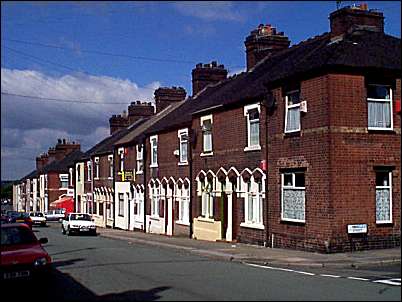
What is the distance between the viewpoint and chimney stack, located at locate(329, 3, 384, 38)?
23.8 metres

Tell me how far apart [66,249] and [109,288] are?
13847 mm

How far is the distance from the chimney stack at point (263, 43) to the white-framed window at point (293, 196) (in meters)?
12.2

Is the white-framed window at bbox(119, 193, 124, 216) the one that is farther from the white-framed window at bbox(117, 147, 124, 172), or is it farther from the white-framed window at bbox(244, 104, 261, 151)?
the white-framed window at bbox(244, 104, 261, 151)

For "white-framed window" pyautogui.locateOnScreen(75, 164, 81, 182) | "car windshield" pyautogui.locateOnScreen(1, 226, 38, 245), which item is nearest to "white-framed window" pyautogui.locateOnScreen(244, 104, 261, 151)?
"car windshield" pyautogui.locateOnScreen(1, 226, 38, 245)

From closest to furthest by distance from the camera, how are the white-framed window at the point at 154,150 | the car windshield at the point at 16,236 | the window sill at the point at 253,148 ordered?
the car windshield at the point at 16,236, the window sill at the point at 253,148, the white-framed window at the point at 154,150

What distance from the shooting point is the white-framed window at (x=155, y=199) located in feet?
135

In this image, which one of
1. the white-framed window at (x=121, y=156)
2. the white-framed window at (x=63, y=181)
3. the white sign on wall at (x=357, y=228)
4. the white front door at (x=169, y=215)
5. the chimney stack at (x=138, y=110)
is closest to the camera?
the white sign on wall at (x=357, y=228)

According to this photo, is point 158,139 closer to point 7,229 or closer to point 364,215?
point 364,215

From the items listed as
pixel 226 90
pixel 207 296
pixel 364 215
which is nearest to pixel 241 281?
pixel 207 296

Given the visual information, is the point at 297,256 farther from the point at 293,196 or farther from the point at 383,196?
the point at 383,196

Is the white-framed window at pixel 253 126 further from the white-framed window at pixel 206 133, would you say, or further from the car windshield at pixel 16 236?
the car windshield at pixel 16 236

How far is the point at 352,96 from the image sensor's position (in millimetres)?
21750

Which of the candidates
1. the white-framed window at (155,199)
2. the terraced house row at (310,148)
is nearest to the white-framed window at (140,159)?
the white-framed window at (155,199)

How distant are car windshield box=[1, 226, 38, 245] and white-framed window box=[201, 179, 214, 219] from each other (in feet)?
55.0
